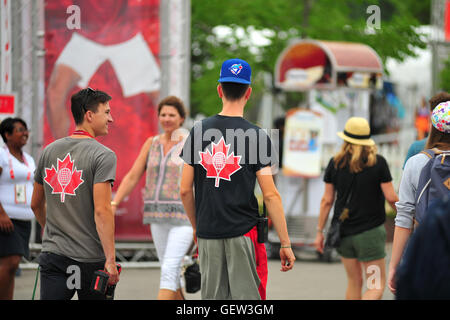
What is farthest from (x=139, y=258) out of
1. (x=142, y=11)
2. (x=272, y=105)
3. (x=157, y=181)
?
(x=272, y=105)

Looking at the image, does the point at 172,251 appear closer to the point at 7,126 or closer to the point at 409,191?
the point at 7,126

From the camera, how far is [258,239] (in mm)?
4883

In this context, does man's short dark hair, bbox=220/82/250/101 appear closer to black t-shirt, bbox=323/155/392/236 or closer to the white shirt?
black t-shirt, bbox=323/155/392/236

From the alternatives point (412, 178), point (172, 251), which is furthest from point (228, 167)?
point (172, 251)

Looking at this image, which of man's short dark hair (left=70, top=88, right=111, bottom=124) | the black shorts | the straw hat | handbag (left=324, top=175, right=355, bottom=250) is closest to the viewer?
man's short dark hair (left=70, top=88, right=111, bottom=124)

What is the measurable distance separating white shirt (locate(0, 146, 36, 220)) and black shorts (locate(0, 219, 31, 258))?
0.23ft

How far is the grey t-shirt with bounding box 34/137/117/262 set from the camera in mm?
4969

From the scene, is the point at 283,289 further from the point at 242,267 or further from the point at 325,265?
A: the point at 242,267

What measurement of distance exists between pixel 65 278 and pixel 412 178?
2154 millimetres

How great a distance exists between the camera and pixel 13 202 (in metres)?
7.21

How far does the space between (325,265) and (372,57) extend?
12.3 feet

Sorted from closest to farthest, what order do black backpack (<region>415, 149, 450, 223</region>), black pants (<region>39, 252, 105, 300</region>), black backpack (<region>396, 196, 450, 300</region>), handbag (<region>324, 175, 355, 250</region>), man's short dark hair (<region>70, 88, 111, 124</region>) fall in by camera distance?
1. black backpack (<region>396, 196, 450, 300</region>)
2. black backpack (<region>415, 149, 450, 223</region>)
3. black pants (<region>39, 252, 105, 300</region>)
4. man's short dark hair (<region>70, 88, 111, 124</region>)
5. handbag (<region>324, 175, 355, 250</region>)

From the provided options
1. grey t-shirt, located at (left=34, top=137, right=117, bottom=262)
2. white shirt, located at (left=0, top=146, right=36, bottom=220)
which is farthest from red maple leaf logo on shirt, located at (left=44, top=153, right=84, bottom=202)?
white shirt, located at (left=0, top=146, right=36, bottom=220)

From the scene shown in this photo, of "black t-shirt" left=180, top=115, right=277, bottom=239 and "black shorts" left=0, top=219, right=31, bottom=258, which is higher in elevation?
"black t-shirt" left=180, top=115, right=277, bottom=239
